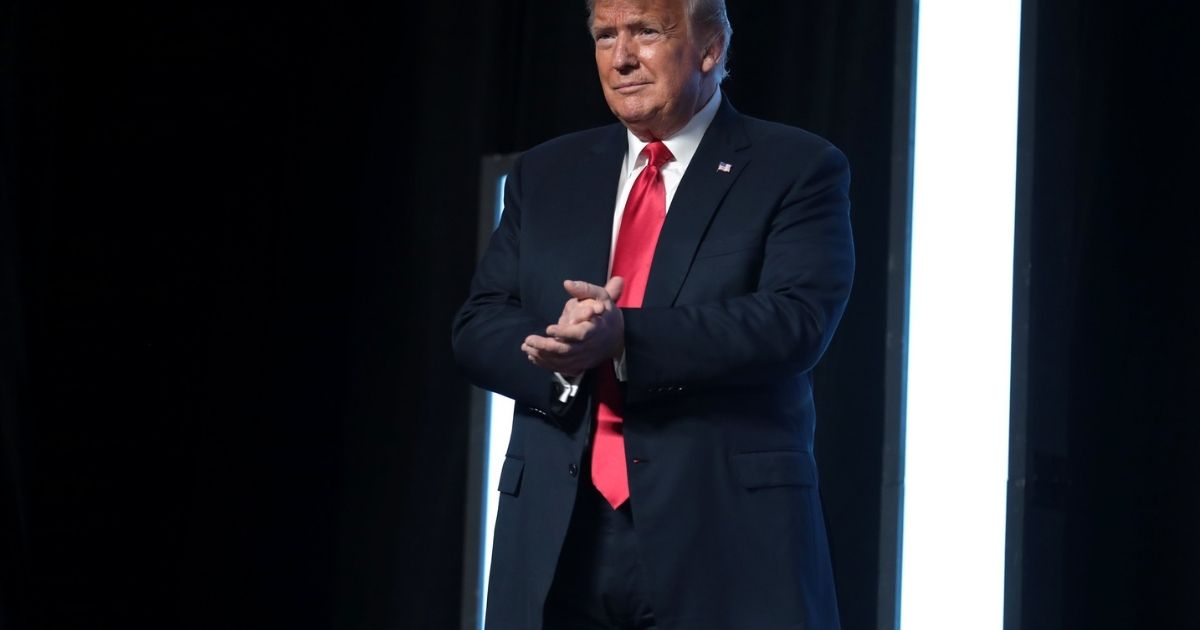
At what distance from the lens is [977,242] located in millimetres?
2148

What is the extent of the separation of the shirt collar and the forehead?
5.4 inches

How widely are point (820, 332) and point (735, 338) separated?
13 centimetres

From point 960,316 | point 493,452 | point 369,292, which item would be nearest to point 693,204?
point 960,316

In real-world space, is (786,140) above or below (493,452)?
above

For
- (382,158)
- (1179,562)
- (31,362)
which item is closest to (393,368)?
(382,158)

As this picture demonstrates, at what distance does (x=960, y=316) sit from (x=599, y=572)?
2.87 feet

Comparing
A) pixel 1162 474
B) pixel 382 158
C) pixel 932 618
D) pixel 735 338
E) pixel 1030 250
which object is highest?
pixel 382 158

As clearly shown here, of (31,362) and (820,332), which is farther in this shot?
(31,362)

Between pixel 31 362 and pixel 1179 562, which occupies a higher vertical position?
pixel 31 362

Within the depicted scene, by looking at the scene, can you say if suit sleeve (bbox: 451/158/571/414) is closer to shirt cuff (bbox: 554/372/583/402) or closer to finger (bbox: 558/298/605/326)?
shirt cuff (bbox: 554/372/583/402)

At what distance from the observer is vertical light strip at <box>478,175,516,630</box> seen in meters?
2.80

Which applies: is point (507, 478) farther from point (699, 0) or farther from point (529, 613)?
point (699, 0)

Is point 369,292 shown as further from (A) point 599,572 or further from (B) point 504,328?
(A) point 599,572

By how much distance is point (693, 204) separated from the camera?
1682 millimetres
